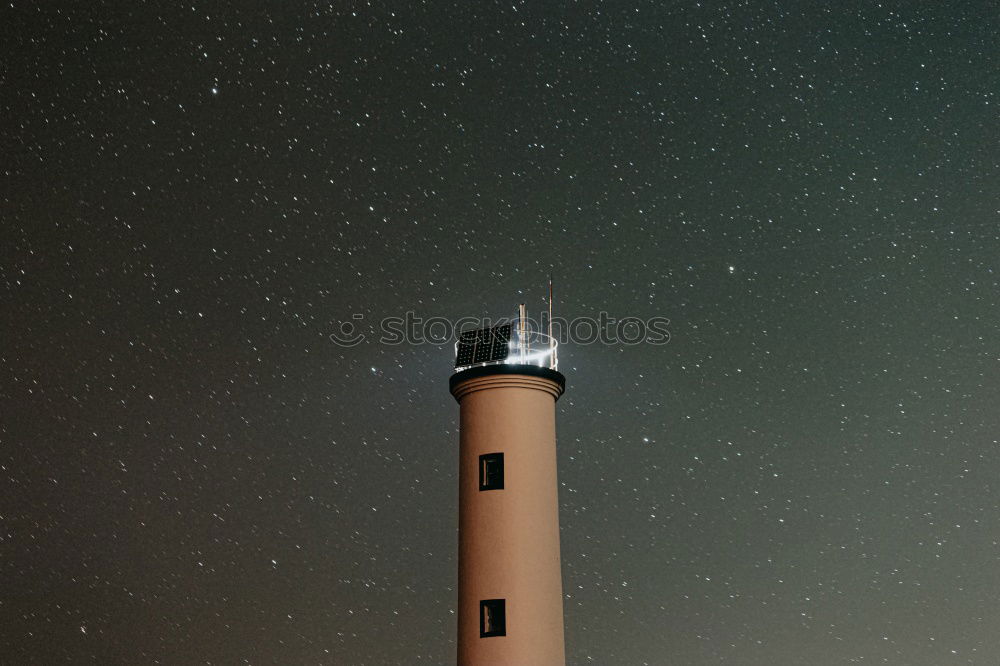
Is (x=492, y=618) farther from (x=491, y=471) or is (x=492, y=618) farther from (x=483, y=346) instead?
(x=483, y=346)

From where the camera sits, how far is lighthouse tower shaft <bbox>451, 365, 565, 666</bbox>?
14539 mm

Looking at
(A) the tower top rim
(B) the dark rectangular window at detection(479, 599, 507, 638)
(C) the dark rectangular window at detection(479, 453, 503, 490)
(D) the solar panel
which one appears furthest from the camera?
(D) the solar panel

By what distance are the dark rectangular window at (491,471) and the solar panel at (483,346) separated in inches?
64.9

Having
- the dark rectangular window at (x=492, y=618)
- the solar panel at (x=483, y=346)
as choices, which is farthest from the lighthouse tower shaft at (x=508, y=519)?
the solar panel at (x=483, y=346)

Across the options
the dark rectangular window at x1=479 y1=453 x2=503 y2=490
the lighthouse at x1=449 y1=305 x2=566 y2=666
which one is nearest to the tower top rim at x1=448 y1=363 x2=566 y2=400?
the lighthouse at x1=449 y1=305 x2=566 y2=666

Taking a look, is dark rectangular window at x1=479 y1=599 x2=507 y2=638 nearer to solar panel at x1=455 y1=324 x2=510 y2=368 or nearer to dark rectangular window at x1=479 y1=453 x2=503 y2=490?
dark rectangular window at x1=479 y1=453 x2=503 y2=490

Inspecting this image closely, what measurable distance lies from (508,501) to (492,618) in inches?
71.4

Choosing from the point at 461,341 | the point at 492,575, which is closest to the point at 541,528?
the point at 492,575

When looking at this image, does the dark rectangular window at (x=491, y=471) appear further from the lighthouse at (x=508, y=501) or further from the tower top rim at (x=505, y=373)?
the tower top rim at (x=505, y=373)

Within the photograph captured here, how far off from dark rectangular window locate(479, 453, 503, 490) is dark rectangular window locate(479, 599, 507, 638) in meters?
1.80

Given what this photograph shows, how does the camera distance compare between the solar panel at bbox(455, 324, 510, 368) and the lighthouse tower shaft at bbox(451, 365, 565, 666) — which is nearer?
the lighthouse tower shaft at bbox(451, 365, 565, 666)

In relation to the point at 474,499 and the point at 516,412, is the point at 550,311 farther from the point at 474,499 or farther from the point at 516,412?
the point at 474,499

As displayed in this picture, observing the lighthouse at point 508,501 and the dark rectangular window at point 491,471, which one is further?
the dark rectangular window at point 491,471

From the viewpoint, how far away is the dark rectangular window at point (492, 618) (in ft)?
47.5
